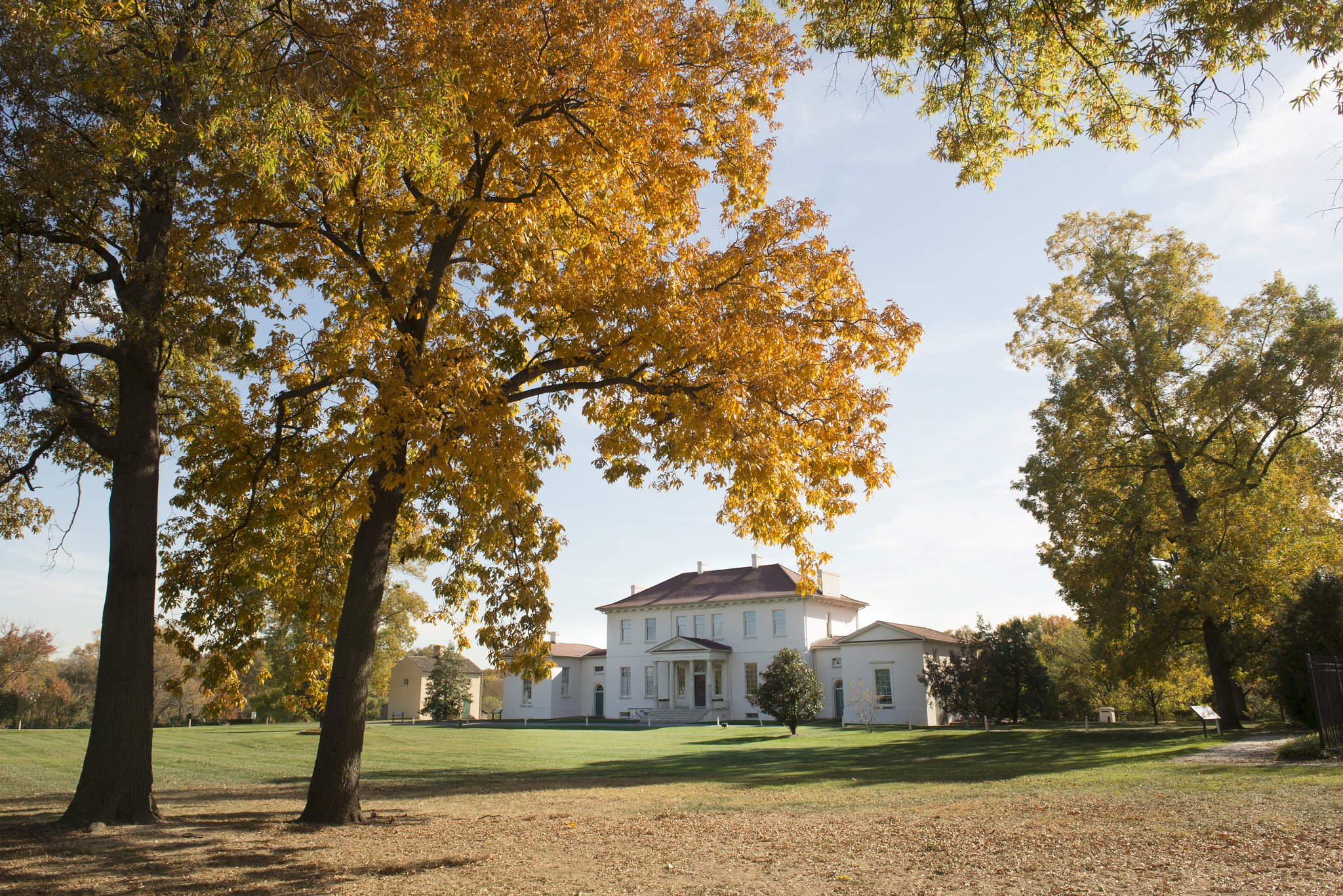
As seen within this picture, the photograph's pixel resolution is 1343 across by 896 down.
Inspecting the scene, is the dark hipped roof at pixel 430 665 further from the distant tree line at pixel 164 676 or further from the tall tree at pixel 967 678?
the tall tree at pixel 967 678

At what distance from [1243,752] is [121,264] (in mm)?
22167

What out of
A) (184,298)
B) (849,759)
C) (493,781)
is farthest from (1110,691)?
(184,298)

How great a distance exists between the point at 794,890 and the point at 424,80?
25.2ft

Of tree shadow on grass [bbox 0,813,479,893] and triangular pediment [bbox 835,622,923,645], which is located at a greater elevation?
triangular pediment [bbox 835,622,923,645]

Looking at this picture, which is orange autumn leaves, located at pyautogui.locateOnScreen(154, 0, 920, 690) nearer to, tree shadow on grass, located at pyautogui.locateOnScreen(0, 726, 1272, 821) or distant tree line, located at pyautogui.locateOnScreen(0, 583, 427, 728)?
tree shadow on grass, located at pyautogui.locateOnScreen(0, 726, 1272, 821)

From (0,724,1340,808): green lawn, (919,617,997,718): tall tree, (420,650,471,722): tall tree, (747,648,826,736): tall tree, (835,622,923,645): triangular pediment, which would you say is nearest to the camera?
(0,724,1340,808): green lawn

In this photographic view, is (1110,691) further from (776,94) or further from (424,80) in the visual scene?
(424,80)

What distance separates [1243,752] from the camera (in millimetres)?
16938

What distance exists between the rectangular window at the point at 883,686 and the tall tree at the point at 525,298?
31.5m

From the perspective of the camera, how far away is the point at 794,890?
6.23 metres

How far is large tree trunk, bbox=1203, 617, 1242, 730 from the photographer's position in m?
24.5

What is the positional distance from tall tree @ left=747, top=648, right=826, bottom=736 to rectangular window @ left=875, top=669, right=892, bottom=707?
26.7ft

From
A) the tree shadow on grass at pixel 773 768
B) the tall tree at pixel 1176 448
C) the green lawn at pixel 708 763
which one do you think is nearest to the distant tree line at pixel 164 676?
the green lawn at pixel 708 763

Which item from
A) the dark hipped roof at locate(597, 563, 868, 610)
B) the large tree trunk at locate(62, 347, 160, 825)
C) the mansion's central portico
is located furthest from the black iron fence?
the mansion's central portico
